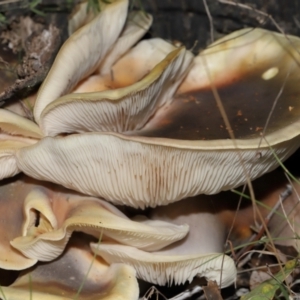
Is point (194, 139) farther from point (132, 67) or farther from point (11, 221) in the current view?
point (11, 221)

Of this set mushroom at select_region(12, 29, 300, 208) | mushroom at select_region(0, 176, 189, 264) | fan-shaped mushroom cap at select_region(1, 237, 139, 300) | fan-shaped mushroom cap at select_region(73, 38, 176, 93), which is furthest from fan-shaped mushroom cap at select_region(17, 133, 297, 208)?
fan-shaped mushroom cap at select_region(73, 38, 176, 93)

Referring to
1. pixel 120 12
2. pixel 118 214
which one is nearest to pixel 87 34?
pixel 120 12

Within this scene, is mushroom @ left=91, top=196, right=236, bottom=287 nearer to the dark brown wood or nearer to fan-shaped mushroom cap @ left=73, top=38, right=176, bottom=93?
fan-shaped mushroom cap @ left=73, top=38, right=176, bottom=93

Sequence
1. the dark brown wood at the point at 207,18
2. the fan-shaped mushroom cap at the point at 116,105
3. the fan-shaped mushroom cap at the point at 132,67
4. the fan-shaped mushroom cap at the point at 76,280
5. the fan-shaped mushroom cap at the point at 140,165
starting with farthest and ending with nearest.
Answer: the dark brown wood at the point at 207,18 < the fan-shaped mushroom cap at the point at 132,67 < the fan-shaped mushroom cap at the point at 76,280 < the fan-shaped mushroom cap at the point at 116,105 < the fan-shaped mushroom cap at the point at 140,165

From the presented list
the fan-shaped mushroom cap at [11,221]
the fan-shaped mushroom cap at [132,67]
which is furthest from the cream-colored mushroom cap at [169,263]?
the fan-shaped mushroom cap at [132,67]

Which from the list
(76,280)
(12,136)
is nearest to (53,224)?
(76,280)

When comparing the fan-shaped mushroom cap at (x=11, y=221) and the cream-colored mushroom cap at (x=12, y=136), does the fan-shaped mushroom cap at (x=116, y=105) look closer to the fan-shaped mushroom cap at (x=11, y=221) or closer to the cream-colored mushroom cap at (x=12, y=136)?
the cream-colored mushroom cap at (x=12, y=136)
